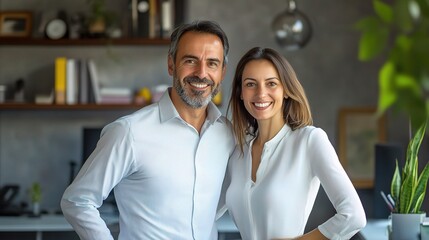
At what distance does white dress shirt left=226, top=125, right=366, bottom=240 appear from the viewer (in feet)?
7.79

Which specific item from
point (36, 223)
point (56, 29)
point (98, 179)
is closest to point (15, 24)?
point (56, 29)

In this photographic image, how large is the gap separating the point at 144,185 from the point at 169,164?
107 millimetres

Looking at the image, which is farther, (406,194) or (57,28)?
(57,28)

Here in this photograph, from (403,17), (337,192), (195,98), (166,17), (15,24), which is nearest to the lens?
(403,17)

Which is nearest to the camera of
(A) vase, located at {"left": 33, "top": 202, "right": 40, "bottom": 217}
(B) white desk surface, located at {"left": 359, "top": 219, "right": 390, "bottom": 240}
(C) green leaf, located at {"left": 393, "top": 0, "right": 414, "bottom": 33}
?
(C) green leaf, located at {"left": 393, "top": 0, "right": 414, "bottom": 33}

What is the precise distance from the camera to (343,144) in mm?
5582

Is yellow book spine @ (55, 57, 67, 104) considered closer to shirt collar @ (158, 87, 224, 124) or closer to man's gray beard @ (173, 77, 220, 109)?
shirt collar @ (158, 87, 224, 124)

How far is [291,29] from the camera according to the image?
15.9ft

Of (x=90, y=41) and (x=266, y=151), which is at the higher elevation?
(x=90, y=41)

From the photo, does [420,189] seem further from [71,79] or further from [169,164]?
[71,79]

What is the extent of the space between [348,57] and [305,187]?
10.7ft

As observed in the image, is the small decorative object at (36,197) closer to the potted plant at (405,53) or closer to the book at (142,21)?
the book at (142,21)

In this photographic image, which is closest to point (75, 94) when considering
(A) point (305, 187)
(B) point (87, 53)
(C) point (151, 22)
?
(B) point (87, 53)

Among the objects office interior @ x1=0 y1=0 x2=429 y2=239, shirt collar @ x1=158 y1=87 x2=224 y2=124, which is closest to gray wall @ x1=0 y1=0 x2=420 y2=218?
office interior @ x1=0 y1=0 x2=429 y2=239
